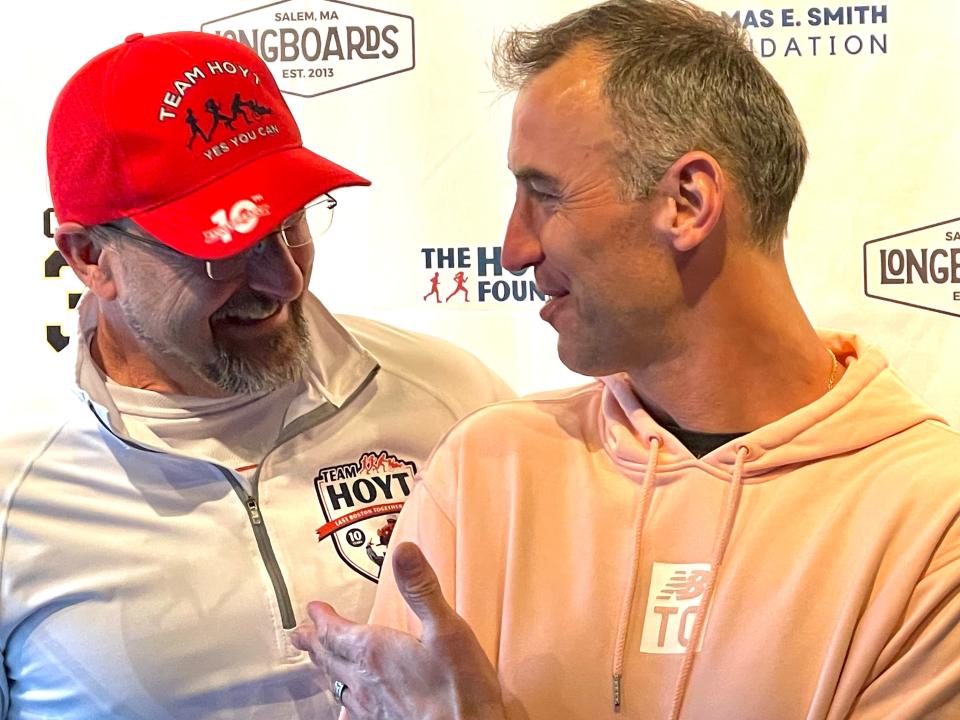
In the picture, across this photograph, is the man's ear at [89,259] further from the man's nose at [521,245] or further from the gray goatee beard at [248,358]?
the man's nose at [521,245]

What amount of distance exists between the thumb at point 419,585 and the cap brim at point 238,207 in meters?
0.49

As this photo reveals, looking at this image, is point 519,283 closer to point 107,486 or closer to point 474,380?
point 474,380

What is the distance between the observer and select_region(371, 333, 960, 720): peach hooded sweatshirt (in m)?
1.09

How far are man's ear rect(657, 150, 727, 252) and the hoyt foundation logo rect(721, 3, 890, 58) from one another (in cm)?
79

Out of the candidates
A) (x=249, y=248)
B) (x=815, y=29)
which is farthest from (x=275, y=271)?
(x=815, y=29)

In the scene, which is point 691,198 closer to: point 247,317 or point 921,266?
point 247,317

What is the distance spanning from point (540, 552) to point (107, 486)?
0.58 metres

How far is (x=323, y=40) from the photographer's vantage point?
197 centimetres

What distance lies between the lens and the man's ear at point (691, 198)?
3.90 feet

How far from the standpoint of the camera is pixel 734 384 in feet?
4.09

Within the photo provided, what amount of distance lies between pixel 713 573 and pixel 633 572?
81mm

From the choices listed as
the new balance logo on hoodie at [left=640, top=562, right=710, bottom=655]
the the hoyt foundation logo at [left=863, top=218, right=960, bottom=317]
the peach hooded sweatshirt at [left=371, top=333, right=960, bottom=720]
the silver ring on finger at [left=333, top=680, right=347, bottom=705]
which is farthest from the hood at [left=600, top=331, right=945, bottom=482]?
the the hoyt foundation logo at [left=863, top=218, right=960, bottom=317]

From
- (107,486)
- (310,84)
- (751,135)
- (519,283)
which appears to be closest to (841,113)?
(519,283)

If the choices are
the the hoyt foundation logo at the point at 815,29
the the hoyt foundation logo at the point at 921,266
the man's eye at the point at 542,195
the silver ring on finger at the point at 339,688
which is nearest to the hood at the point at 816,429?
the man's eye at the point at 542,195
